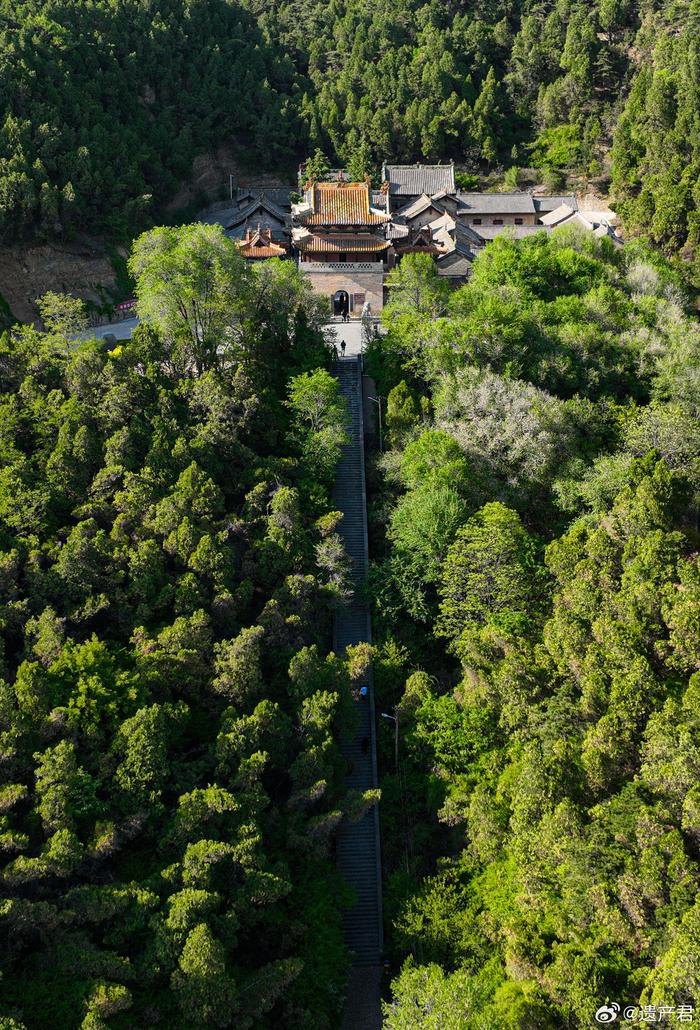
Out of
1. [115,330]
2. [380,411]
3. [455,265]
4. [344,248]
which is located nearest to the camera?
[380,411]

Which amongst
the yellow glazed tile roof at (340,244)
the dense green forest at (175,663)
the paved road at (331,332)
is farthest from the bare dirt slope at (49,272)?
the dense green forest at (175,663)

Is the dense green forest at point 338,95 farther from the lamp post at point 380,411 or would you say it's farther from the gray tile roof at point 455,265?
the lamp post at point 380,411

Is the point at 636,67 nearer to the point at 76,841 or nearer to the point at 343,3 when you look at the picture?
the point at 343,3

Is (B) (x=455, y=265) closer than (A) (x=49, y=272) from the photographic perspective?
Yes

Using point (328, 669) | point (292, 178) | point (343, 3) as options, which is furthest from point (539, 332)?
point (343, 3)

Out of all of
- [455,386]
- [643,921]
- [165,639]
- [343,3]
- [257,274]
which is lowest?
[643,921]

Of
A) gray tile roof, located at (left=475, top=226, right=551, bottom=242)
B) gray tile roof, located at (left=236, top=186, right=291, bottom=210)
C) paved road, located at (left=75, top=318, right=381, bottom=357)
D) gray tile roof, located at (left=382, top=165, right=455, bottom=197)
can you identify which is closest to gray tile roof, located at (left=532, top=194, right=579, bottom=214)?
gray tile roof, located at (left=475, top=226, right=551, bottom=242)

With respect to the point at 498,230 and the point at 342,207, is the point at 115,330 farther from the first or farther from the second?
the point at 498,230

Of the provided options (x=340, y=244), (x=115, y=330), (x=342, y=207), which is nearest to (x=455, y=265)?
(x=340, y=244)
